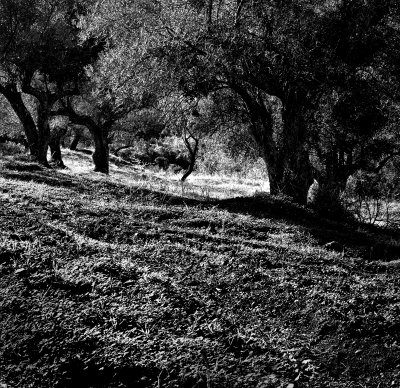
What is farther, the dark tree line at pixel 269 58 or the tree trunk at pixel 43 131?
the tree trunk at pixel 43 131

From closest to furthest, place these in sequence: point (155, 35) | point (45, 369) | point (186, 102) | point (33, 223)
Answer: point (45, 369) < point (33, 223) < point (155, 35) < point (186, 102)

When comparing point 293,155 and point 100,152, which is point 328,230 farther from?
point 100,152

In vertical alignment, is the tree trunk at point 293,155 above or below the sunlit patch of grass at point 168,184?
above

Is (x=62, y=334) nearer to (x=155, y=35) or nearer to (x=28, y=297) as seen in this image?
(x=28, y=297)

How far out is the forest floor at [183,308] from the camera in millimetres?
2967

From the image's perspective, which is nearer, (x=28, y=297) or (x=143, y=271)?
(x=28, y=297)

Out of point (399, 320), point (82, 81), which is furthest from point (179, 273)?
point (82, 81)

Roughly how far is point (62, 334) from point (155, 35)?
8817 millimetres

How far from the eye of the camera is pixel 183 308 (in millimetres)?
3697

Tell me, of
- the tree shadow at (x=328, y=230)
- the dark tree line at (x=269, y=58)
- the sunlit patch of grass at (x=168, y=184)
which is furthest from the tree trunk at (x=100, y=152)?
the tree shadow at (x=328, y=230)

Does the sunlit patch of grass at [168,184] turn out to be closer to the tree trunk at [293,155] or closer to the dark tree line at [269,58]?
the tree trunk at [293,155]

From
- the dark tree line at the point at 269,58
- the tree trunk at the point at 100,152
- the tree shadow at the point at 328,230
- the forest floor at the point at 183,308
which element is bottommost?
the forest floor at the point at 183,308

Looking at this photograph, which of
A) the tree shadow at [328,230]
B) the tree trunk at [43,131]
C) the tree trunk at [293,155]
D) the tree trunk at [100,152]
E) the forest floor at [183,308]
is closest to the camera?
the forest floor at [183,308]

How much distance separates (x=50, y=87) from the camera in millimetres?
27547
